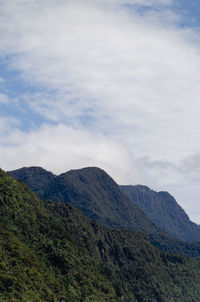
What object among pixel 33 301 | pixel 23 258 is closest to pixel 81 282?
pixel 23 258

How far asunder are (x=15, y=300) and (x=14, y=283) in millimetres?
9493

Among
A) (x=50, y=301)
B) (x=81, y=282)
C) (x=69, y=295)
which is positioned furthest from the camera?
(x=81, y=282)

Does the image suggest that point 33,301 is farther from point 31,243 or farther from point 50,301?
point 31,243

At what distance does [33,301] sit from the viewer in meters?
143

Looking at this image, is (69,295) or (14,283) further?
(69,295)

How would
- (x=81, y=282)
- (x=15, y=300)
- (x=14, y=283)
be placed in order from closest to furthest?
(x=15, y=300)
(x=14, y=283)
(x=81, y=282)

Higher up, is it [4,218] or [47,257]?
[4,218]

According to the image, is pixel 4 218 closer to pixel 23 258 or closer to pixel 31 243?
pixel 31 243

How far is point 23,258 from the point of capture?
540 ft

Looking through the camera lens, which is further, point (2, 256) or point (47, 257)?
point (47, 257)

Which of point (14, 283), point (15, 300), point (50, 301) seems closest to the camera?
point (15, 300)

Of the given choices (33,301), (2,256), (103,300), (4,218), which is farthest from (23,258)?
(103,300)

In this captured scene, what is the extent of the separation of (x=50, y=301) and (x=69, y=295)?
26.5 metres

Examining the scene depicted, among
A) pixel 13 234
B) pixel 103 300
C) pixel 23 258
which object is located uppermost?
pixel 13 234
